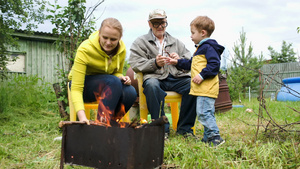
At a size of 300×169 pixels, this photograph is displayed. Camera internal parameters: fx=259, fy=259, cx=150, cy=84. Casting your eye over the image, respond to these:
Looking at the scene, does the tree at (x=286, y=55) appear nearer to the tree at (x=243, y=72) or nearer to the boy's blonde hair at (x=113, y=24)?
the tree at (x=243, y=72)

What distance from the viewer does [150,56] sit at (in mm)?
3191

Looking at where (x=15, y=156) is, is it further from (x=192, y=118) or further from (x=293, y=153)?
(x=293, y=153)

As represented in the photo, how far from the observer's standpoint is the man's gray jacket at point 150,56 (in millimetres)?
3014

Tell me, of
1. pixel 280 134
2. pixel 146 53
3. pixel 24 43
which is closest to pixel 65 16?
pixel 146 53

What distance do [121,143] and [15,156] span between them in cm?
137

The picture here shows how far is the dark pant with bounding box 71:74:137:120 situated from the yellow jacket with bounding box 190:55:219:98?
0.65 meters

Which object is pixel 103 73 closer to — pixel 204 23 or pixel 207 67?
pixel 207 67

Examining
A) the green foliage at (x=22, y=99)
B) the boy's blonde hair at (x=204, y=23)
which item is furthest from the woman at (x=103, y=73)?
the green foliage at (x=22, y=99)

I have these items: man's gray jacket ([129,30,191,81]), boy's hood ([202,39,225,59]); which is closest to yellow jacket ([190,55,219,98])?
boy's hood ([202,39,225,59])

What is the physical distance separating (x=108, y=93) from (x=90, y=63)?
32 cm

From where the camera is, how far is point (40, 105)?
5316 mm

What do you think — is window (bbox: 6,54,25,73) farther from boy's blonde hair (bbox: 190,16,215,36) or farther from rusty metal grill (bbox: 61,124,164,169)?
rusty metal grill (bbox: 61,124,164,169)

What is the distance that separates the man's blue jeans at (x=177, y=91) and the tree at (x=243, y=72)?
6103 mm

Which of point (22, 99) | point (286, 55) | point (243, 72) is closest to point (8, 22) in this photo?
point (22, 99)
